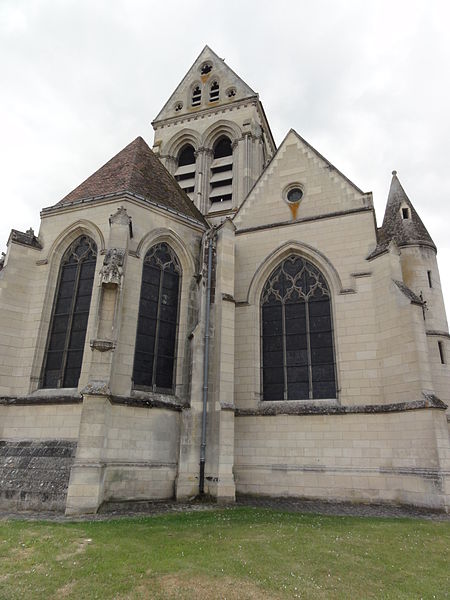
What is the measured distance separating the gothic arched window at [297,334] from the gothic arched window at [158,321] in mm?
Answer: 3178

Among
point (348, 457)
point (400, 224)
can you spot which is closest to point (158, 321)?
point (348, 457)

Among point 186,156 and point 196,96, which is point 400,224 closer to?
point 186,156

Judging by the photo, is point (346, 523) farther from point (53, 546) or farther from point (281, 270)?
point (281, 270)

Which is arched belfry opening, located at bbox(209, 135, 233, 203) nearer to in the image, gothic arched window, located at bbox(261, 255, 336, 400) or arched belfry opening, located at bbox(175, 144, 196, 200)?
arched belfry opening, located at bbox(175, 144, 196, 200)

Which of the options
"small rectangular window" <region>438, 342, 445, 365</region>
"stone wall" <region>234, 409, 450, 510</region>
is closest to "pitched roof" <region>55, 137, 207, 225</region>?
"stone wall" <region>234, 409, 450, 510</region>

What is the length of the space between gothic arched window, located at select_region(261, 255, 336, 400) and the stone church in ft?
0.16

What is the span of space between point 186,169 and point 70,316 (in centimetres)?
1552

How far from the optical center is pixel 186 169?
25.6 metres

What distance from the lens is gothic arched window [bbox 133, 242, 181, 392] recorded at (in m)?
12.6

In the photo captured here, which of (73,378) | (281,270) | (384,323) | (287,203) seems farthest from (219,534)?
(287,203)

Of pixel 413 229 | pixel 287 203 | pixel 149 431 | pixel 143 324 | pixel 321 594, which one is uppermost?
pixel 287 203

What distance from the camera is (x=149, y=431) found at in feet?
37.9

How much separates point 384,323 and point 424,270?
9.53 ft

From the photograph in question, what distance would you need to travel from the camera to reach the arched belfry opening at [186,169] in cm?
2480
